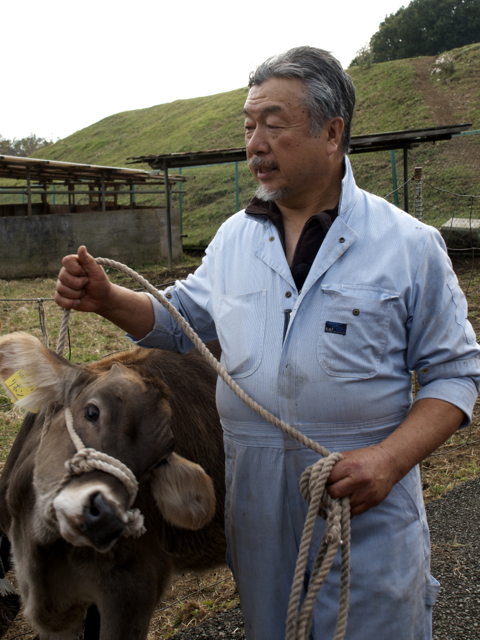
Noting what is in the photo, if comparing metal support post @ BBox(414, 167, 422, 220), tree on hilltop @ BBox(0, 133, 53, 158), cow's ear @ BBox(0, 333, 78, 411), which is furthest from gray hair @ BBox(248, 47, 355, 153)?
tree on hilltop @ BBox(0, 133, 53, 158)

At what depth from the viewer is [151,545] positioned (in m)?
2.32

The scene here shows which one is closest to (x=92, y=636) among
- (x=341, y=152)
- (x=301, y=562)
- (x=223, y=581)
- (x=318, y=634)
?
(x=223, y=581)

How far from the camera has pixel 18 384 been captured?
2.04 m

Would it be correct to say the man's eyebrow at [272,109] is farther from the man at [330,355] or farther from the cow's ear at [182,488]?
the cow's ear at [182,488]

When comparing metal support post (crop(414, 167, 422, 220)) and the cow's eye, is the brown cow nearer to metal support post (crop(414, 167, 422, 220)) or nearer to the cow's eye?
the cow's eye

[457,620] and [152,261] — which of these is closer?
[457,620]

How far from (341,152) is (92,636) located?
2.51m

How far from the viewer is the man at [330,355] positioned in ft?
5.49

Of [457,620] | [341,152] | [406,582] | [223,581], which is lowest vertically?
[223,581]

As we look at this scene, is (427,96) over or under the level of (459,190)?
over

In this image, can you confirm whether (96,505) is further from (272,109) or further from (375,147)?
(375,147)

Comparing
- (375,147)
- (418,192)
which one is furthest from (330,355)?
(375,147)

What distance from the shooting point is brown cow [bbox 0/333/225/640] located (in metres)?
1.73

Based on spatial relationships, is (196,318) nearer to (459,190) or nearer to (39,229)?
(39,229)
